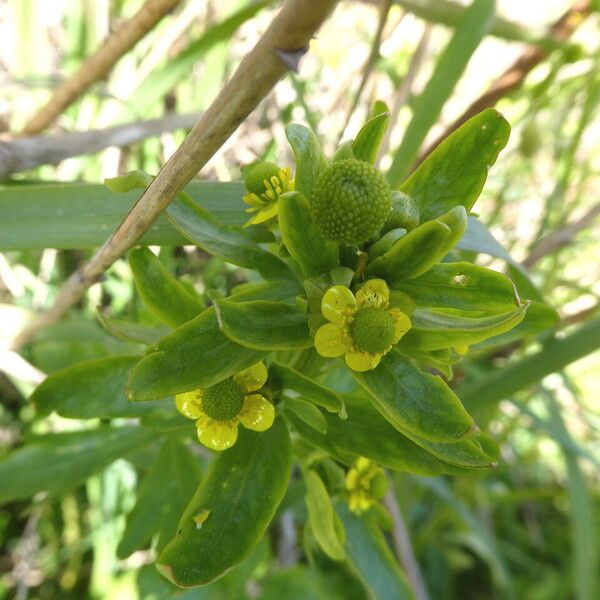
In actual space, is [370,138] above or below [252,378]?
above

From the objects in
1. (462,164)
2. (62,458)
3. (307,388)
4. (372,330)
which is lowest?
(62,458)

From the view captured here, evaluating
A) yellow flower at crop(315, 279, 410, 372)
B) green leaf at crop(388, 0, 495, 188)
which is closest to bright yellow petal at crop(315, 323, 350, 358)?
yellow flower at crop(315, 279, 410, 372)

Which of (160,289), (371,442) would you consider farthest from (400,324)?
(160,289)

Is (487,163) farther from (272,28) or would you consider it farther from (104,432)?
(104,432)

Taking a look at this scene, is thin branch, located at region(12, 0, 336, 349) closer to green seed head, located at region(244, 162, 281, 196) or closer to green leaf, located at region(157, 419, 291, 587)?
green seed head, located at region(244, 162, 281, 196)

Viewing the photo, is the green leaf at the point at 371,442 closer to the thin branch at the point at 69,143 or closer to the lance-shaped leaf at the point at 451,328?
the lance-shaped leaf at the point at 451,328

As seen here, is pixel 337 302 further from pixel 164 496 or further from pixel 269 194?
pixel 164 496

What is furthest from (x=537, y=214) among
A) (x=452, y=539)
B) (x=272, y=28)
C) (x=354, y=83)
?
(x=272, y=28)
